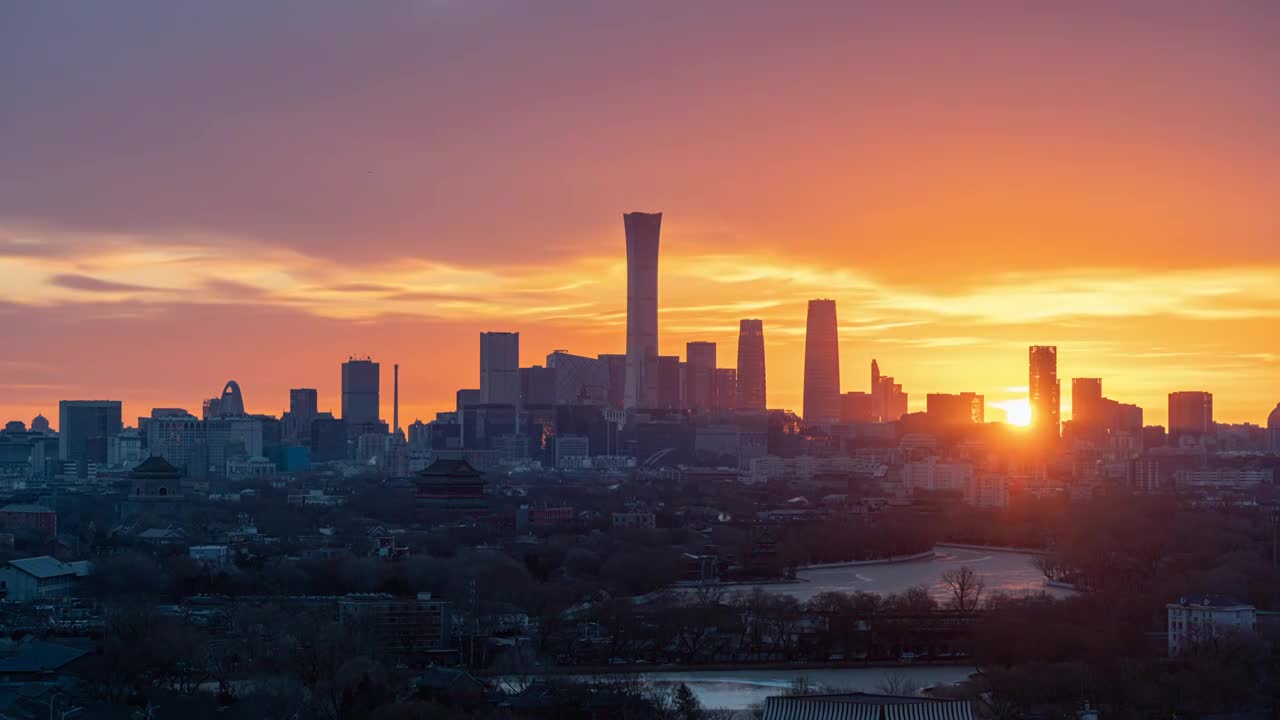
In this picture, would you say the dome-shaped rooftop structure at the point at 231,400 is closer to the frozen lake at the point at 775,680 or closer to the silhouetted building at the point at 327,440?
the silhouetted building at the point at 327,440

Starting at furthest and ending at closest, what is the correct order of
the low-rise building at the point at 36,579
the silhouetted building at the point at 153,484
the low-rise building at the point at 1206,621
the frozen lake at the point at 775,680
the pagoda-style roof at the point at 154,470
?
the pagoda-style roof at the point at 154,470
the silhouetted building at the point at 153,484
the low-rise building at the point at 36,579
the low-rise building at the point at 1206,621
the frozen lake at the point at 775,680

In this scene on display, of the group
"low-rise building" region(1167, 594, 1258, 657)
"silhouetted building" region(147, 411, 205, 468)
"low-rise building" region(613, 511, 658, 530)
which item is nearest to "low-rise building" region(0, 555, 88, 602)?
"low-rise building" region(1167, 594, 1258, 657)

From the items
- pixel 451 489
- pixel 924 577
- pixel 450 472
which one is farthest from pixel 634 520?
pixel 924 577

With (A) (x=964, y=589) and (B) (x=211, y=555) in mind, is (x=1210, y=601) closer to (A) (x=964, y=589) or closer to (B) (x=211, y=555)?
(A) (x=964, y=589)

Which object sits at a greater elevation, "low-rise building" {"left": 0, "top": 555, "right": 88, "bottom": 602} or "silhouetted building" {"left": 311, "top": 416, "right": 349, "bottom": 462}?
"silhouetted building" {"left": 311, "top": 416, "right": 349, "bottom": 462}

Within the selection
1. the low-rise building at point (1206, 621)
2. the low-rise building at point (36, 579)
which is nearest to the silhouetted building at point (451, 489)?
the low-rise building at point (36, 579)

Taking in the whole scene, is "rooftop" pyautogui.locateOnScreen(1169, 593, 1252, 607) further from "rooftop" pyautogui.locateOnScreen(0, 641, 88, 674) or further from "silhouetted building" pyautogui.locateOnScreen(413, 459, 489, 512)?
"silhouetted building" pyautogui.locateOnScreen(413, 459, 489, 512)

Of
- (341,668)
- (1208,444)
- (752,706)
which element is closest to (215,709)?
(341,668)

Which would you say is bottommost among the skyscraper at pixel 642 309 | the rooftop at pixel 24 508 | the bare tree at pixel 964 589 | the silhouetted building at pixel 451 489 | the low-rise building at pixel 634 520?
the bare tree at pixel 964 589
